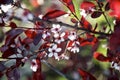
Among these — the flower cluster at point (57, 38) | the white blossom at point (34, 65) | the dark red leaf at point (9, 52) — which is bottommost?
the white blossom at point (34, 65)

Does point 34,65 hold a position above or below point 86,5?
below

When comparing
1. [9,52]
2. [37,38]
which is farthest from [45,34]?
[9,52]

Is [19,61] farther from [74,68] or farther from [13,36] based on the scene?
[74,68]

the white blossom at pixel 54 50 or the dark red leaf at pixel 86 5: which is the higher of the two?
the dark red leaf at pixel 86 5

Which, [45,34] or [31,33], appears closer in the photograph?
[45,34]

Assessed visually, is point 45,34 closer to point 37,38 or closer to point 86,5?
point 37,38

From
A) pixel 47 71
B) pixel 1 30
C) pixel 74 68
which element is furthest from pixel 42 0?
pixel 74 68

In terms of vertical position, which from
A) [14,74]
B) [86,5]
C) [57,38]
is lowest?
[14,74]

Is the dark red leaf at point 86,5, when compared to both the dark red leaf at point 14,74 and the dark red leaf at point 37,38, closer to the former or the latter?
the dark red leaf at point 37,38

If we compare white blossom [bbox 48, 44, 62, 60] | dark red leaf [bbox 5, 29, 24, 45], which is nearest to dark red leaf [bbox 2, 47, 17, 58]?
dark red leaf [bbox 5, 29, 24, 45]

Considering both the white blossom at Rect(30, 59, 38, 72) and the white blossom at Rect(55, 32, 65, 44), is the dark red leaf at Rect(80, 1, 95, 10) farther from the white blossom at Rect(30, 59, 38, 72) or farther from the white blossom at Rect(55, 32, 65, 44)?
the white blossom at Rect(30, 59, 38, 72)

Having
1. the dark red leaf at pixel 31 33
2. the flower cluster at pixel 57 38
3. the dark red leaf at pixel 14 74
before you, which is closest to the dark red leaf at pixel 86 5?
the flower cluster at pixel 57 38

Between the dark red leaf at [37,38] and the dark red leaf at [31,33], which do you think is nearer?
the dark red leaf at [37,38]
